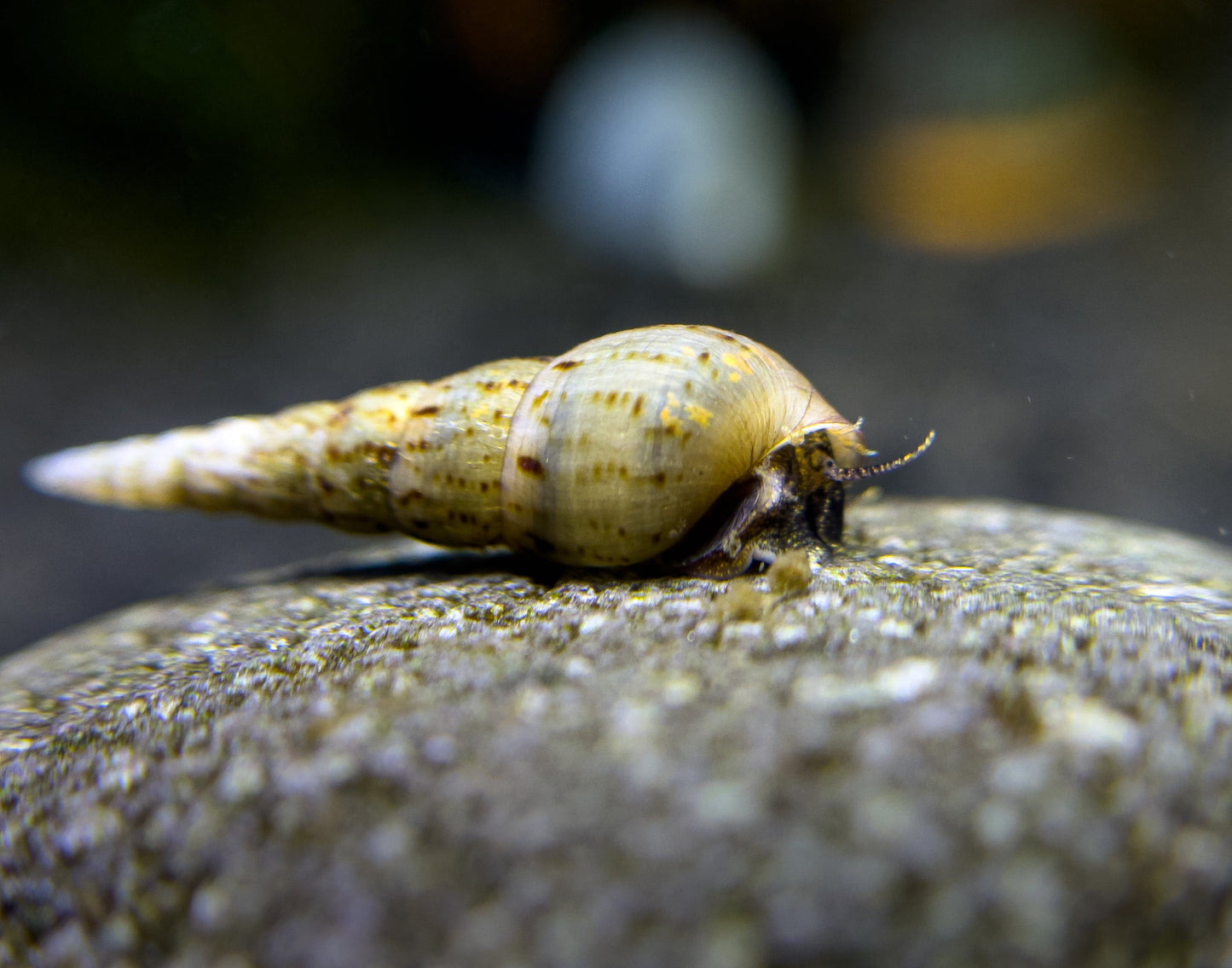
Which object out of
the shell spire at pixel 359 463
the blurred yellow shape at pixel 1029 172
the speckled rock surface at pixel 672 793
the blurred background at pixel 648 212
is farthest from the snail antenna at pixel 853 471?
the blurred yellow shape at pixel 1029 172

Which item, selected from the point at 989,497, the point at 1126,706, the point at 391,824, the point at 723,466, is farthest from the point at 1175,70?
the point at 391,824

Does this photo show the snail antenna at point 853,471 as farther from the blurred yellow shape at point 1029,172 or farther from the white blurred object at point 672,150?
the blurred yellow shape at point 1029,172

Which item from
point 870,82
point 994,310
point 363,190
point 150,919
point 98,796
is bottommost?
point 150,919

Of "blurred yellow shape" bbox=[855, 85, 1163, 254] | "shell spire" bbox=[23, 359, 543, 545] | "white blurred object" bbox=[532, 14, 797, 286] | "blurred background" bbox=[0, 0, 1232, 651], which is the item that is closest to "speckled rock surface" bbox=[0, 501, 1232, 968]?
"shell spire" bbox=[23, 359, 543, 545]

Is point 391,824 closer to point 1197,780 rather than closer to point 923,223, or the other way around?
point 1197,780

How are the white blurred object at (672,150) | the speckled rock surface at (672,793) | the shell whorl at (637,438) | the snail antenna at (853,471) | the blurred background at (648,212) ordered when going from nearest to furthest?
the speckled rock surface at (672,793)
the shell whorl at (637,438)
the snail antenna at (853,471)
the blurred background at (648,212)
the white blurred object at (672,150)

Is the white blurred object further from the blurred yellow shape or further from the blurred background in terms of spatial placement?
the blurred yellow shape
